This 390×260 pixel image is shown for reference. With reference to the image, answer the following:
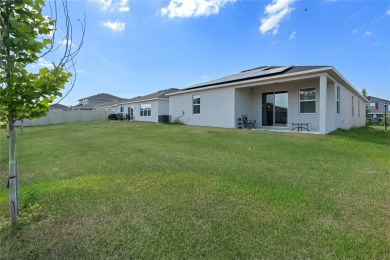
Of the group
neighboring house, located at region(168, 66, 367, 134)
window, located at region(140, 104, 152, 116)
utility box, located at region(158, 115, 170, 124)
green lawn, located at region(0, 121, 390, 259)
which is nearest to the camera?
green lawn, located at region(0, 121, 390, 259)

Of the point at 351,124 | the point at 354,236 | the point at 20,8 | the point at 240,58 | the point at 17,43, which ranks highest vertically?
the point at 240,58

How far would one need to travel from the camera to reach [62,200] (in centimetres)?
377

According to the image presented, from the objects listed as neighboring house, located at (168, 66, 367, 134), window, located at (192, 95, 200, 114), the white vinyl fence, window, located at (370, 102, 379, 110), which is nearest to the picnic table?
neighboring house, located at (168, 66, 367, 134)

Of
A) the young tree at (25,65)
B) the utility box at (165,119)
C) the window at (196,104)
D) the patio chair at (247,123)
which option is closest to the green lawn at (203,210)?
the young tree at (25,65)

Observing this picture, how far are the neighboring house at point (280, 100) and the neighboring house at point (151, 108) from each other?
19.6 feet

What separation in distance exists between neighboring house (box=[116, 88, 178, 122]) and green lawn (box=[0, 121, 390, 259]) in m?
16.2

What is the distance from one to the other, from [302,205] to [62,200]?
3.87 metres

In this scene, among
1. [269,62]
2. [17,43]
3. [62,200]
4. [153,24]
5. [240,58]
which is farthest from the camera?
[269,62]

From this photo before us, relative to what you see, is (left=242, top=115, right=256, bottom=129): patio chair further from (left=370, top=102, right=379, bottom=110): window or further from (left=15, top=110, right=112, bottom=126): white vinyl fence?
(left=370, top=102, right=379, bottom=110): window

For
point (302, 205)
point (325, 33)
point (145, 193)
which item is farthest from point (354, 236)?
point (325, 33)

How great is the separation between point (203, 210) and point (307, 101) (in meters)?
11.4

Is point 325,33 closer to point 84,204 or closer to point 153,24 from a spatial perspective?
point 153,24

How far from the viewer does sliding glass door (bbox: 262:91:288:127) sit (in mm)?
13570

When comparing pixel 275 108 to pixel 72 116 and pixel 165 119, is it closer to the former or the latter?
pixel 165 119
